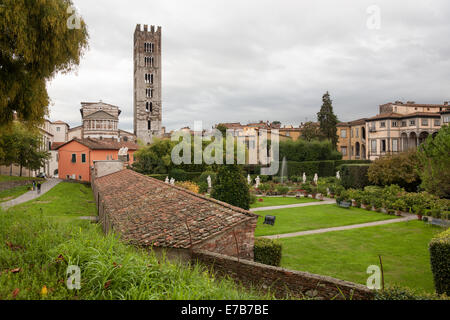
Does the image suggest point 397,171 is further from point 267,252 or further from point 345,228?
point 267,252

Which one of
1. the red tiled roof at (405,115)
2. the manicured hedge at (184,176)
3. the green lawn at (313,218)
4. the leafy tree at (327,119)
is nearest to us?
the green lawn at (313,218)

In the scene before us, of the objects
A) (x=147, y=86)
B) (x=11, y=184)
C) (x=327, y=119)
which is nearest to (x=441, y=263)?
(x=11, y=184)

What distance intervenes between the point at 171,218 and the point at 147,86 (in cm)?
7358

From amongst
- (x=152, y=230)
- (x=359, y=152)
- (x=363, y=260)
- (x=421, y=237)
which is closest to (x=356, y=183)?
(x=421, y=237)

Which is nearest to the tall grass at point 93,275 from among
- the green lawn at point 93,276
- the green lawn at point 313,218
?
the green lawn at point 93,276

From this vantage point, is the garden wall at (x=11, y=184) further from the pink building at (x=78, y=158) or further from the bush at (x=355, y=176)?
the bush at (x=355, y=176)

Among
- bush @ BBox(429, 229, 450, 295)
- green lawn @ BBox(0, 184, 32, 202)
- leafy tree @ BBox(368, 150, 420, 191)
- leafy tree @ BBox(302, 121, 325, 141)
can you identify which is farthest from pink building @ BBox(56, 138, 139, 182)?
bush @ BBox(429, 229, 450, 295)

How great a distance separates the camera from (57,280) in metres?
3.82

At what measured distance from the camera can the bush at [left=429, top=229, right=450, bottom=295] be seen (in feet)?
25.2

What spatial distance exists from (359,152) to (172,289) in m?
67.4

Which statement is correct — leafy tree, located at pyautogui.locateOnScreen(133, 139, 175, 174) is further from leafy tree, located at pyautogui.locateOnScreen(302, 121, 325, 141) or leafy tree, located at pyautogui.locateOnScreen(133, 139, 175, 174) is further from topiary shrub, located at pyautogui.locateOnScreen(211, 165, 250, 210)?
leafy tree, located at pyautogui.locateOnScreen(302, 121, 325, 141)

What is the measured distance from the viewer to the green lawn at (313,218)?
15789 mm

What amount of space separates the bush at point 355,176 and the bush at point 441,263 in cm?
2433

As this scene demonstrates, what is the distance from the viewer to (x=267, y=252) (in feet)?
29.7
